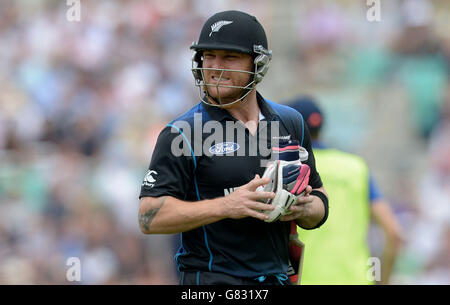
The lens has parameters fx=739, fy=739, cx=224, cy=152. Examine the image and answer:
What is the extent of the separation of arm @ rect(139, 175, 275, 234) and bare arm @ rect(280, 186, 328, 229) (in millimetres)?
242

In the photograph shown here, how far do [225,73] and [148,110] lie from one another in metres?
5.89

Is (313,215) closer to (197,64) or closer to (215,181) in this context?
(215,181)

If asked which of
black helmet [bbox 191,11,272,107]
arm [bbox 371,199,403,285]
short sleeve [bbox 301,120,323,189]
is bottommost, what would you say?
arm [bbox 371,199,403,285]

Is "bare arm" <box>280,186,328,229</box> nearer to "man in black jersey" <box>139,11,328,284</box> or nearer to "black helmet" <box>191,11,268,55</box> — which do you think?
"man in black jersey" <box>139,11,328,284</box>

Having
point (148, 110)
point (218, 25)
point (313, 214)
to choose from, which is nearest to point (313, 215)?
point (313, 214)

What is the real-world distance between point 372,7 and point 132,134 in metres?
3.37

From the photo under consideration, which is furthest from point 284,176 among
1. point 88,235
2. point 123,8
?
point 123,8

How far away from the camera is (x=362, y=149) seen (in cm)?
933

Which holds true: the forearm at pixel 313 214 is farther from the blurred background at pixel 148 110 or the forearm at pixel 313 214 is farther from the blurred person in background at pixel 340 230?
the blurred background at pixel 148 110

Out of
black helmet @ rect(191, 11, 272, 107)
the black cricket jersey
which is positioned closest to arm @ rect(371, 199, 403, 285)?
the black cricket jersey

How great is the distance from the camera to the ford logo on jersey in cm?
368

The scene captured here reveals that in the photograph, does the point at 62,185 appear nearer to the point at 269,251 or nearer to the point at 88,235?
the point at 88,235

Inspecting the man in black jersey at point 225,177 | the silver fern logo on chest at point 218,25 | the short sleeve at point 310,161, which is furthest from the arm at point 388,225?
the silver fern logo on chest at point 218,25

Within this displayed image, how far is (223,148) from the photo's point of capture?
3.70m
